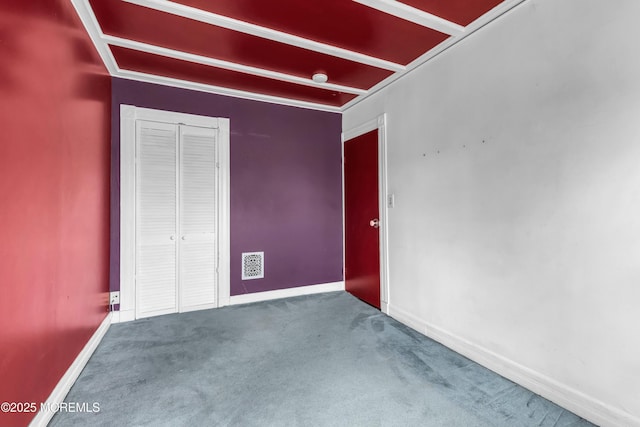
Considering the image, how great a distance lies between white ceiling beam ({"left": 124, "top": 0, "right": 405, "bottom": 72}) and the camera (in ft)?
6.34

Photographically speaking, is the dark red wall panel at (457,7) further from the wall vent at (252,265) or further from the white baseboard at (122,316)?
the white baseboard at (122,316)

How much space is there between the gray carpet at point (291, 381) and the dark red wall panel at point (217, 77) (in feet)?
8.02

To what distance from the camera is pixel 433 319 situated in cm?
255

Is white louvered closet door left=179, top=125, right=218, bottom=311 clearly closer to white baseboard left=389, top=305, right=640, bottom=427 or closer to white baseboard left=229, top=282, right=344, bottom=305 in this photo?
white baseboard left=229, top=282, right=344, bottom=305

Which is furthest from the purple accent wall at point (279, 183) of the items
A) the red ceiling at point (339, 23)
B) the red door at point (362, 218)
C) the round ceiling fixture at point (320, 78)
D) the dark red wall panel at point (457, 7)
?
the dark red wall panel at point (457, 7)

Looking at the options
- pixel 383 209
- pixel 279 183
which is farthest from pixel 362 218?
pixel 279 183

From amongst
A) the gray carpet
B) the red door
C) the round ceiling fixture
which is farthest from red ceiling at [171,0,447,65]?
the gray carpet

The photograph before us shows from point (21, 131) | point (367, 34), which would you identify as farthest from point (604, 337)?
point (21, 131)

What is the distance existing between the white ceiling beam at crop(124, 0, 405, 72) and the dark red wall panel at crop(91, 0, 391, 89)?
7 centimetres

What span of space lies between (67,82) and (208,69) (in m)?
1.24

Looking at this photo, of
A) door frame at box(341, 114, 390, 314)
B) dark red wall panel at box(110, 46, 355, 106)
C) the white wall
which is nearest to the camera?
the white wall

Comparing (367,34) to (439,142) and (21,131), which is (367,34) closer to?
(439,142)

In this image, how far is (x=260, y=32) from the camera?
7.22 feet

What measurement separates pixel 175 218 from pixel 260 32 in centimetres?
202
